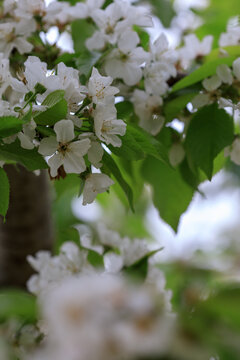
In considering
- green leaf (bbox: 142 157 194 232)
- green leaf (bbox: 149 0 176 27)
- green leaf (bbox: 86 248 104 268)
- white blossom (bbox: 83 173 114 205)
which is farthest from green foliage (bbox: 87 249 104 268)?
green leaf (bbox: 149 0 176 27)

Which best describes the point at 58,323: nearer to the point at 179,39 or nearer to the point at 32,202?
the point at 32,202

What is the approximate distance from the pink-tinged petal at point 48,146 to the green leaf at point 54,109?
2 cm

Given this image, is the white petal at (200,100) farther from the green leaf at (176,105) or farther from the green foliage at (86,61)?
the green foliage at (86,61)

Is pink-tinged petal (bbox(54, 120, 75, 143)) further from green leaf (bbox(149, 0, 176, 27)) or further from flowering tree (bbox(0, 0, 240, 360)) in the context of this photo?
green leaf (bbox(149, 0, 176, 27))

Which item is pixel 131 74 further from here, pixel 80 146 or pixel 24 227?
pixel 24 227

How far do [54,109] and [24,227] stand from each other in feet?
1.76

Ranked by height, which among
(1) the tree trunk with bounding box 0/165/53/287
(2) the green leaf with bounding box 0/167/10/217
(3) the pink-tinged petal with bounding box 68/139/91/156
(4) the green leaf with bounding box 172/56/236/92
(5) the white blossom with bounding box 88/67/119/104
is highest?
(5) the white blossom with bounding box 88/67/119/104

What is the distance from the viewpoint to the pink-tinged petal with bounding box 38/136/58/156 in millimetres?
598

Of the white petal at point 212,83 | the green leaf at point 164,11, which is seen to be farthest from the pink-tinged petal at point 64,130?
the green leaf at point 164,11

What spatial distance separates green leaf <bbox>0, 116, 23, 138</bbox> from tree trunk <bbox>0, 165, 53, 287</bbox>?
47cm

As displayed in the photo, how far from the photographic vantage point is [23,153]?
2.00 feet

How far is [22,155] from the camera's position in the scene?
61cm

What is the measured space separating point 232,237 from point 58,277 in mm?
2149

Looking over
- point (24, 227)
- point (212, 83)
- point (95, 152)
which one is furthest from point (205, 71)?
point (24, 227)
